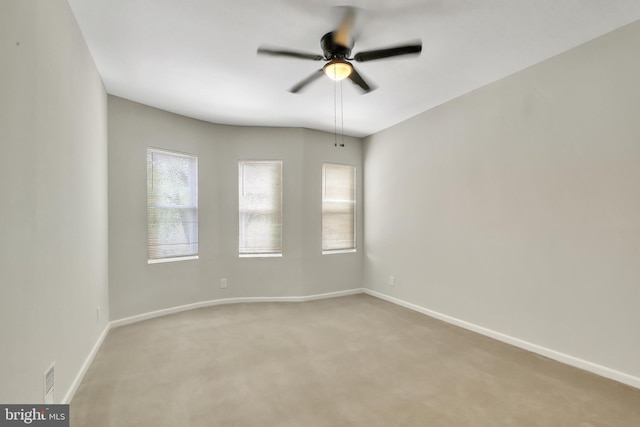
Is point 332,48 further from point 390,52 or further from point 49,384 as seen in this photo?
point 49,384

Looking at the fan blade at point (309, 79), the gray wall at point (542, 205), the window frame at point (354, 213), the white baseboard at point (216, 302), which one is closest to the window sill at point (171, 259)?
the white baseboard at point (216, 302)

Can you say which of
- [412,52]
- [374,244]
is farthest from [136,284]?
[412,52]

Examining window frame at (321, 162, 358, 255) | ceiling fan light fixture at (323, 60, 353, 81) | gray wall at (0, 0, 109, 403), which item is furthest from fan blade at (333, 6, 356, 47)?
window frame at (321, 162, 358, 255)

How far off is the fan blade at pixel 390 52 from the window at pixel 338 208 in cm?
288

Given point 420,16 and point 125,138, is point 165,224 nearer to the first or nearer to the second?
point 125,138

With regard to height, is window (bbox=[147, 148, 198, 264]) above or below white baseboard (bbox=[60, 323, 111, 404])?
above

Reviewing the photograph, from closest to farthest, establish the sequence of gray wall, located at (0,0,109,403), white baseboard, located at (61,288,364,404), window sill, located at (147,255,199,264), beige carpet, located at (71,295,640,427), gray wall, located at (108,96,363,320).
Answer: gray wall, located at (0,0,109,403)
beige carpet, located at (71,295,640,427)
white baseboard, located at (61,288,364,404)
gray wall, located at (108,96,363,320)
window sill, located at (147,255,199,264)

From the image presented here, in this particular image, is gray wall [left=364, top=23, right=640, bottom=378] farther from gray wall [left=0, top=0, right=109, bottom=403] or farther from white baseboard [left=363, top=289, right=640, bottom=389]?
gray wall [left=0, top=0, right=109, bottom=403]

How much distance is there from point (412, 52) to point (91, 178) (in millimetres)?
2927

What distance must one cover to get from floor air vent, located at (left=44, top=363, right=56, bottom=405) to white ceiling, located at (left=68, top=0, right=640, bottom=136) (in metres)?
2.39

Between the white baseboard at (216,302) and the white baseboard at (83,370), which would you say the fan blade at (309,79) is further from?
the white baseboard at (216,302)

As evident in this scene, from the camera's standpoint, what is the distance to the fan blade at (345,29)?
2.15 metres

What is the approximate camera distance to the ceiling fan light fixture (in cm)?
234

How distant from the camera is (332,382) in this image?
2.39 m
